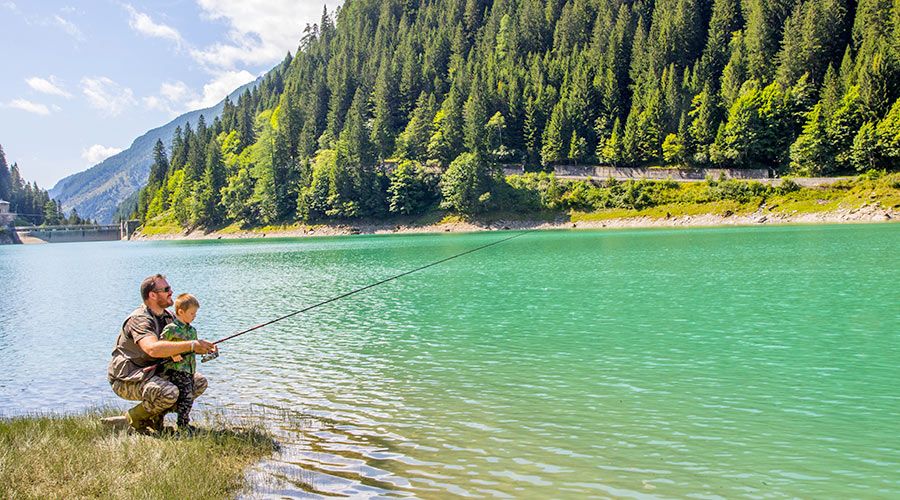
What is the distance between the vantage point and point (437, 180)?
373ft

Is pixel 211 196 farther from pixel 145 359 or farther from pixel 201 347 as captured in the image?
pixel 201 347

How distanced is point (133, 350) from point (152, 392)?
2.11ft

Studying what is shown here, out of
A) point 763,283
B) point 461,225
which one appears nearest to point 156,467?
point 763,283

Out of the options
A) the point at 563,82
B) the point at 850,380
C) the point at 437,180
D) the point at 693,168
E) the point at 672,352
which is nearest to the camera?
the point at 850,380

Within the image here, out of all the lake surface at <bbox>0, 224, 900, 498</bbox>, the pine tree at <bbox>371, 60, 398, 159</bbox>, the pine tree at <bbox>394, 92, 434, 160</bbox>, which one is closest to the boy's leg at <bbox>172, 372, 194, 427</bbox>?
the lake surface at <bbox>0, 224, 900, 498</bbox>

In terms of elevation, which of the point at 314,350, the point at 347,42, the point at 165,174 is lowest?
the point at 314,350

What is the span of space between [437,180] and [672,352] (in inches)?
3995

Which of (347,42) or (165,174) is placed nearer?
(165,174)

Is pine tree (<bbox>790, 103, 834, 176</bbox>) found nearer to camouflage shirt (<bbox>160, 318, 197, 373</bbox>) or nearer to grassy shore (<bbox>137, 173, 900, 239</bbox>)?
grassy shore (<bbox>137, 173, 900, 239</bbox>)

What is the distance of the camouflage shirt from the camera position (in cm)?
793

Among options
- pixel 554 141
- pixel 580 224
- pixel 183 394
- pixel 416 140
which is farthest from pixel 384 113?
pixel 183 394

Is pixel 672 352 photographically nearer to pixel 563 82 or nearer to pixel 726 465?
pixel 726 465

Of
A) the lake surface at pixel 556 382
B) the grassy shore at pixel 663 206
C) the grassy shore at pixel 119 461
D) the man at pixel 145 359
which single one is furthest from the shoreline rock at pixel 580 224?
the man at pixel 145 359

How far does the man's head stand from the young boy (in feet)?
0.55
